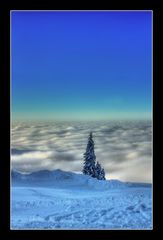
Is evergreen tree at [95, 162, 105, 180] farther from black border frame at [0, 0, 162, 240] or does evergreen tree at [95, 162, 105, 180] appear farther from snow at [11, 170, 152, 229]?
black border frame at [0, 0, 162, 240]

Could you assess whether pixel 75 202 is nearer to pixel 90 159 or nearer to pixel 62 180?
pixel 62 180

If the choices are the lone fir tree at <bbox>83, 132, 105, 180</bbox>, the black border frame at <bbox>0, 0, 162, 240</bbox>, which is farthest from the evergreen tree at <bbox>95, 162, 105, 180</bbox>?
the black border frame at <bbox>0, 0, 162, 240</bbox>

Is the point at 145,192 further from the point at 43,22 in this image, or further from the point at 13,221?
the point at 43,22
